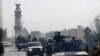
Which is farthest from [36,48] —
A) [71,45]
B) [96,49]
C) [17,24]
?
[17,24]

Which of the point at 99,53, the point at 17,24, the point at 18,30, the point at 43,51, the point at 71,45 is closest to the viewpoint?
the point at 99,53

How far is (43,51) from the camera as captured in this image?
122ft

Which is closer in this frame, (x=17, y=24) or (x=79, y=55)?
(x=79, y=55)

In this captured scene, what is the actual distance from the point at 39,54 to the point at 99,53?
1530cm

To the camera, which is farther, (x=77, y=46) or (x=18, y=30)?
(x=18, y=30)

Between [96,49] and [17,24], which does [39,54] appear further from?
[17,24]

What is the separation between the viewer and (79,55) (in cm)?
1969

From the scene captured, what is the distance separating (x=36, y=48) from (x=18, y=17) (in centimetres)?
9336

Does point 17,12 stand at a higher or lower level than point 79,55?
higher

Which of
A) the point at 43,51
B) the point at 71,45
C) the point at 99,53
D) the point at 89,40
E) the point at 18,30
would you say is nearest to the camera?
the point at 99,53

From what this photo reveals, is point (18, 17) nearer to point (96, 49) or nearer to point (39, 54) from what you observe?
point (39, 54)

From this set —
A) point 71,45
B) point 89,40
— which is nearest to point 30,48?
point 71,45

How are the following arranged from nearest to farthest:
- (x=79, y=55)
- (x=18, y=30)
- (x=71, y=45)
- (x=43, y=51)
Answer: (x=79, y=55) → (x=71, y=45) → (x=43, y=51) → (x=18, y=30)

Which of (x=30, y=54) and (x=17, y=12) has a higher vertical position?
(x=17, y=12)
